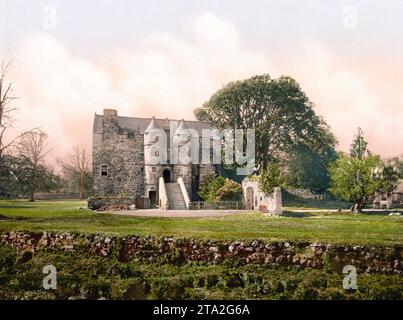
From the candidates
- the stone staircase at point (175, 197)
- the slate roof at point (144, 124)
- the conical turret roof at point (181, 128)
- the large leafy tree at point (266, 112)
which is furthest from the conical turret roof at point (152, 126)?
the stone staircase at point (175, 197)

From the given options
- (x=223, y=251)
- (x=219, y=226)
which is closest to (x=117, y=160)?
(x=219, y=226)

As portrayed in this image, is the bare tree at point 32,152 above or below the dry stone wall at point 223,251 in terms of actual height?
above

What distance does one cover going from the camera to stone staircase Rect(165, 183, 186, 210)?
73.4 ft

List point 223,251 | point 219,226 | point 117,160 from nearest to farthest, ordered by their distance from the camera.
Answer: point 223,251 < point 219,226 < point 117,160

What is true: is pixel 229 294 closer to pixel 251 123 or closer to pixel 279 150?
pixel 251 123

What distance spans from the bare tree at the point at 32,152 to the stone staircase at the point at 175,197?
731 cm

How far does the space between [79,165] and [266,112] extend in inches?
702

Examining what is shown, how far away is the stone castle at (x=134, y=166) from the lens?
25719 millimetres

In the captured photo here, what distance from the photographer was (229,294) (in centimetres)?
1062

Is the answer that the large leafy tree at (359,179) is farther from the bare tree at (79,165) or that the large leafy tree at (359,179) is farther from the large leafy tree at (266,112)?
the bare tree at (79,165)

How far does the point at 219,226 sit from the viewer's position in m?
14.3

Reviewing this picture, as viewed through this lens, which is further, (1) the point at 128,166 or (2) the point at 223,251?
(1) the point at 128,166

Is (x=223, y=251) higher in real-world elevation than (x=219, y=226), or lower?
lower

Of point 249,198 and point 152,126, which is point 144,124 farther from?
point 249,198
